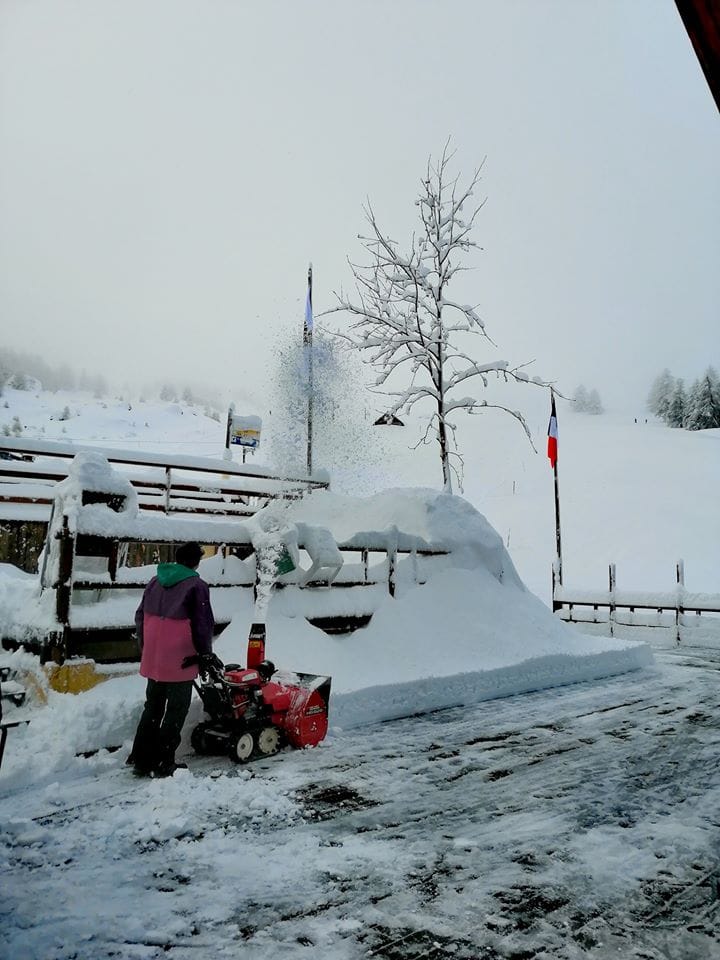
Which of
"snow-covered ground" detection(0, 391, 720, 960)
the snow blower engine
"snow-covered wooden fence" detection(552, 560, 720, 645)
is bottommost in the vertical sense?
"snow-covered wooden fence" detection(552, 560, 720, 645)

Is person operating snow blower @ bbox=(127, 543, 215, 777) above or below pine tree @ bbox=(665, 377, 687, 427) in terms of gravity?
below

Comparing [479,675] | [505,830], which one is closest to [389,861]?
[505,830]

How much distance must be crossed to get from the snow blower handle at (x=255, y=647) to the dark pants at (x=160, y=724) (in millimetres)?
856

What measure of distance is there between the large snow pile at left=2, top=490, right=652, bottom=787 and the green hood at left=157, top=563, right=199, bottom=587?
3.93 feet

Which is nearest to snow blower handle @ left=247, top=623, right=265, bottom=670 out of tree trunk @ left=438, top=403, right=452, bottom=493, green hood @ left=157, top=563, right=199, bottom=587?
green hood @ left=157, top=563, right=199, bottom=587

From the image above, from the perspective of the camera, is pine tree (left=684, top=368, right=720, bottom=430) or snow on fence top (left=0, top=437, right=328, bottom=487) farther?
pine tree (left=684, top=368, right=720, bottom=430)

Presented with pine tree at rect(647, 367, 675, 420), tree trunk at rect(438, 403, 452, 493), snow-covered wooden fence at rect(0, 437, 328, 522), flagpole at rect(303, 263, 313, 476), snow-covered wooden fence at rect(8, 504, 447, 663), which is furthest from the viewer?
pine tree at rect(647, 367, 675, 420)

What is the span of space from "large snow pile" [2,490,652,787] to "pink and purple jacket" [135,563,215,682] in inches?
31.4

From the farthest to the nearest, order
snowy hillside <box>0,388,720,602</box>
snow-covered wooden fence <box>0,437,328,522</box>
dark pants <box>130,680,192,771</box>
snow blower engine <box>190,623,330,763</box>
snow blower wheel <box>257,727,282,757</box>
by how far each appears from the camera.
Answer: snowy hillside <box>0,388,720,602</box>, snow-covered wooden fence <box>0,437,328,522</box>, snow blower wheel <box>257,727,282,757</box>, snow blower engine <box>190,623,330,763</box>, dark pants <box>130,680,192,771</box>

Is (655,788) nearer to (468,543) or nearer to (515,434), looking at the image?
(468,543)

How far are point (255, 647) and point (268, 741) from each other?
81 centimetres

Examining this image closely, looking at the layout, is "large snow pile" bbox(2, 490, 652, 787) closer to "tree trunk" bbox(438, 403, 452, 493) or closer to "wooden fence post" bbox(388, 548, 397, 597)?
"wooden fence post" bbox(388, 548, 397, 597)

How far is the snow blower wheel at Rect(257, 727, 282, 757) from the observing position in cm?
519

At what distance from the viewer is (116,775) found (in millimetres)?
4715
